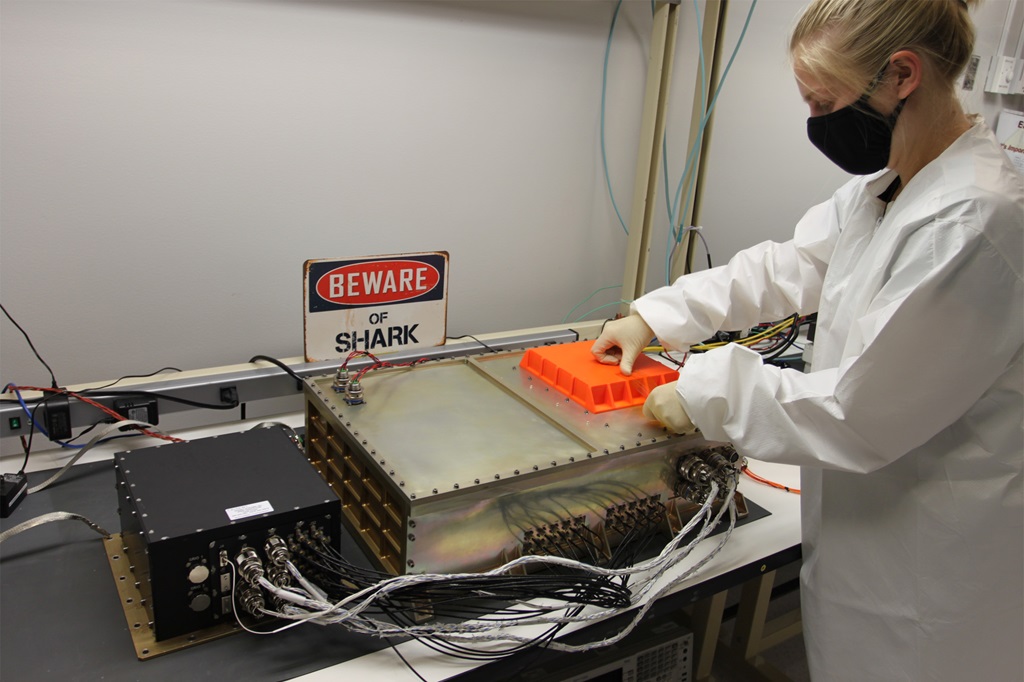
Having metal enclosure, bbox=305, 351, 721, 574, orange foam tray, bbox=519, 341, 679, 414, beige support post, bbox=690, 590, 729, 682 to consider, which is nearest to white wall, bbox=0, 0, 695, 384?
metal enclosure, bbox=305, 351, 721, 574

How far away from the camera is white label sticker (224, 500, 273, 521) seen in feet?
2.94

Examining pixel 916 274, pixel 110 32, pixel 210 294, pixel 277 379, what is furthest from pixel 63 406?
pixel 916 274

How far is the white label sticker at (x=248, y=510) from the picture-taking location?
897 millimetres

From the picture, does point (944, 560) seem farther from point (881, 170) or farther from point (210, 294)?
point (210, 294)

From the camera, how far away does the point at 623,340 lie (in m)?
1.32

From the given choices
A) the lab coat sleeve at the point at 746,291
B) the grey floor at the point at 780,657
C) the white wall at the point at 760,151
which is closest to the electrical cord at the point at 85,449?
the lab coat sleeve at the point at 746,291

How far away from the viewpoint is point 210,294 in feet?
5.99

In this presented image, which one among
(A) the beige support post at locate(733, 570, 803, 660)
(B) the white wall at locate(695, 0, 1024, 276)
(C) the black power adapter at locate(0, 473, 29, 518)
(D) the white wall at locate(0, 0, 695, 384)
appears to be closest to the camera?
(C) the black power adapter at locate(0, 473, 29, 518)

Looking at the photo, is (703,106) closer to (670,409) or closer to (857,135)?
(857,135)

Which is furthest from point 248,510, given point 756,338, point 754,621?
point 754,621

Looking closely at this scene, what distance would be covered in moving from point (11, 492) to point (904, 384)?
135cm

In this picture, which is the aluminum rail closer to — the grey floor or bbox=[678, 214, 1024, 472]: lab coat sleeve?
bbox=[678, 214, 1024, 472]: lab coat sleeve

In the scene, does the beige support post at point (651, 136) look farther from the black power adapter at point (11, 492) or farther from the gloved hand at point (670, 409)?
the black power adapter at point (11, 492)

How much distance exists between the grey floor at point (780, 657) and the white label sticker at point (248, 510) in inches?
60.3
